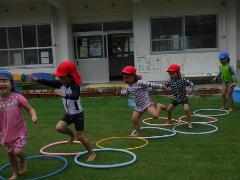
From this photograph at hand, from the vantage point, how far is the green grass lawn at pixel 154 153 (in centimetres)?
593

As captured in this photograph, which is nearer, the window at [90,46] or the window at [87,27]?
the window at [87,27]

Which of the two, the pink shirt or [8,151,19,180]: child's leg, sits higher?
the pink shirt

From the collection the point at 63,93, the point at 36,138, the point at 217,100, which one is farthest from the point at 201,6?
the point at 63,93

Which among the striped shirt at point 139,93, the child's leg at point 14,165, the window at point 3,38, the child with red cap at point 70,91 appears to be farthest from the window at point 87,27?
the child's leg at point 14,165

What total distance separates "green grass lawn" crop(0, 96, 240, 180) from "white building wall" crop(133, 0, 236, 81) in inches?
244

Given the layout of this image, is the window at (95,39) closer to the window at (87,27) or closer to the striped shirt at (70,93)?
the window at (87,27)

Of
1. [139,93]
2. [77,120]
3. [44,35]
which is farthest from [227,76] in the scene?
[44,35]

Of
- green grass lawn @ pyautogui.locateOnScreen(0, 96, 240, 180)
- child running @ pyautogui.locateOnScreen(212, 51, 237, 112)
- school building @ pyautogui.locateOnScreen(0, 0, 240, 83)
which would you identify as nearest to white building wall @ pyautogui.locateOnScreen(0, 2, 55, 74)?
school building @ pyautogui.locateOnScreen(0, 0, 240, 83)

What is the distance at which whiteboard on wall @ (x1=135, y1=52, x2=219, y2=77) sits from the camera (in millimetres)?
17031

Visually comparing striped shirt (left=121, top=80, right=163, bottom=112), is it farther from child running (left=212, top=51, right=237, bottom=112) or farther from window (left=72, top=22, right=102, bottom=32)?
window (left=72, top=22, right=102, bottom=32)

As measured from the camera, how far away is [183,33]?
1720 centimetres

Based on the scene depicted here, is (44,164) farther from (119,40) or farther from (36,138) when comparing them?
(119,40)

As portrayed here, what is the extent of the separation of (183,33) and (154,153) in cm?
1101

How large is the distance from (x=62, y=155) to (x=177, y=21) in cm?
1143
